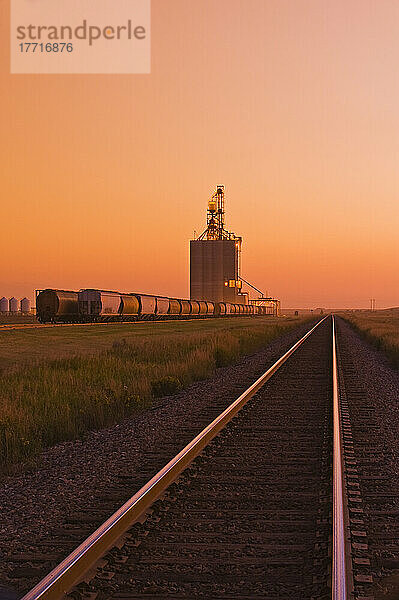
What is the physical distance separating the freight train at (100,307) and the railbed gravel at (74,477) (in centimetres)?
3597

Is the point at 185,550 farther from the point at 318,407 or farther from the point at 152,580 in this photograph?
the point at 318,407

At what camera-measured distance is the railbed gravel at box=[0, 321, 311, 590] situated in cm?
504

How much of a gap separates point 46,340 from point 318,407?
910 inches

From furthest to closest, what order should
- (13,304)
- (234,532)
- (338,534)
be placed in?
(13,304) → (234,532) → (338,534)

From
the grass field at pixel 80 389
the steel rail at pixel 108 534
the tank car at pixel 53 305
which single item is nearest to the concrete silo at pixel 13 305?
the tank car at pixel 53 305

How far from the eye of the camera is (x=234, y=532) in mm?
4984

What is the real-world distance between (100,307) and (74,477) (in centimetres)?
4375

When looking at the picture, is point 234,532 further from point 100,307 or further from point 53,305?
point 100,307

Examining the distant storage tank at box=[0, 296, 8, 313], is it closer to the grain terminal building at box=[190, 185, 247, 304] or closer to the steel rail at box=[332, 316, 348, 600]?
the grain terminal building at box=[190, 185, 247, 304]

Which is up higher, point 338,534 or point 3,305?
point 3,305

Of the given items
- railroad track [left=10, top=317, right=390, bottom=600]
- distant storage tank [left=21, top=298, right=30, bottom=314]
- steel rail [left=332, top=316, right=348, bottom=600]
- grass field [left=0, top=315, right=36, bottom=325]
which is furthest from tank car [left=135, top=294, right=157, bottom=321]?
steel rail [left=332, top=316, right=348, bottom=600]

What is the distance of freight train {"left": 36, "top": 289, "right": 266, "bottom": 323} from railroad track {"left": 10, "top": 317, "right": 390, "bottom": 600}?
130 feet

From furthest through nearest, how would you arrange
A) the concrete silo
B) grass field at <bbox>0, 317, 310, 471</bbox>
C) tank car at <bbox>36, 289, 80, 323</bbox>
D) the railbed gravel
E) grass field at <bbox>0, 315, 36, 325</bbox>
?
the concrete silo, grass field at <bbox>0, 315, 36, 325</bbox>, tank car at <bbox>36, 289, 80, 323</bbox>, grass field at <bbox>0, 317, 310, 471</bbox>, the railbed gravel

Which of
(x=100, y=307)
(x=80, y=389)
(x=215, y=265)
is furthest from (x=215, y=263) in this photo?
(x=80, y=389)
